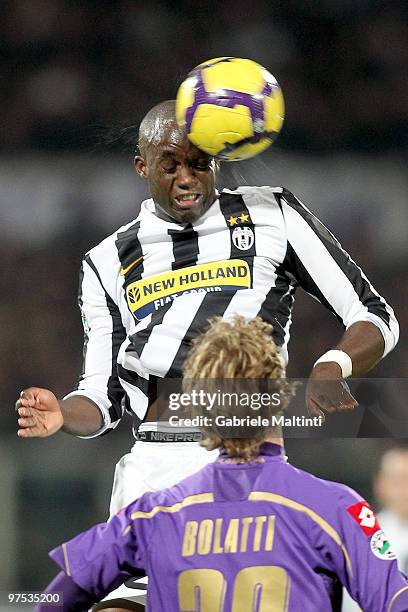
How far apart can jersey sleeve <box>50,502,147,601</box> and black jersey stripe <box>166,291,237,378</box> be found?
59 centimetres

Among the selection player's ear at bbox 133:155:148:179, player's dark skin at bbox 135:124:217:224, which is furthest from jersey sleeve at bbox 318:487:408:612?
player's ear at bbox 133:155:148:179

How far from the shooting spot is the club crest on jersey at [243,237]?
2002 mm

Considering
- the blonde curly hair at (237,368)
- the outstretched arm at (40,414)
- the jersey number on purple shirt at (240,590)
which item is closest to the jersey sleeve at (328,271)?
the outstretched arm at (40,414)

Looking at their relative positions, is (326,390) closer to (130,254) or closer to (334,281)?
(334,281)

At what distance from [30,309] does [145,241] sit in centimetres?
53

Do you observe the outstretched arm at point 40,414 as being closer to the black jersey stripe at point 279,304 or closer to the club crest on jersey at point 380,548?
the black jersey stripe at point 279,304

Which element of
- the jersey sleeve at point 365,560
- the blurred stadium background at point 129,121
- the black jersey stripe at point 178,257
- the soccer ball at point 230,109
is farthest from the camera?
the blurred stadium background at point 129,121

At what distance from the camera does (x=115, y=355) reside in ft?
6.82

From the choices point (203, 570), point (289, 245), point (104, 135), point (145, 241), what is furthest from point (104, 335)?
point (203, 570)

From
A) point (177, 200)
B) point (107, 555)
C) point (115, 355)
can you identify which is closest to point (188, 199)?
point (177, 200)

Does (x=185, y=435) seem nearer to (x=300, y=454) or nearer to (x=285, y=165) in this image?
(x=300, y=454)

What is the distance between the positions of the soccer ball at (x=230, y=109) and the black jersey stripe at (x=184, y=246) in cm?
17

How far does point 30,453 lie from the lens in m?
2.39

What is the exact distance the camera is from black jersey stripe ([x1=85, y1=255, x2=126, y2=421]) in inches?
81.8
